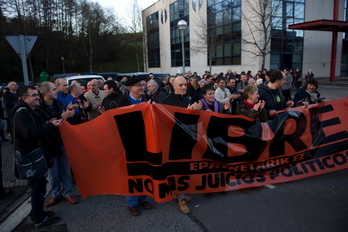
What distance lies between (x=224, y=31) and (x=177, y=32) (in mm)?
11452

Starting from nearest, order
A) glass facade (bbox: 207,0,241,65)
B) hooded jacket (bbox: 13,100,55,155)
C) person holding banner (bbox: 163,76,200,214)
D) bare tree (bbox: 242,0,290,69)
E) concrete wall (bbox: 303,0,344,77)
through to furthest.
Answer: hooded jacket (bbox: 13,100,55,155), person holding banner (bbox: 163,76,200,214), bare tree (bbox: 242,0,290,69), concrete wall (bbox: 303,0,344,77), glass facade (bbox: 207,0,241,65)

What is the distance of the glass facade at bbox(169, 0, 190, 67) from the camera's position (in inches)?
1335

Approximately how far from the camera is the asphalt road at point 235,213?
3.27m

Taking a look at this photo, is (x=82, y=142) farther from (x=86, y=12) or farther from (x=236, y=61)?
(x=86, y=12)

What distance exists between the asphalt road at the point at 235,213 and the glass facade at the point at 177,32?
103 ft

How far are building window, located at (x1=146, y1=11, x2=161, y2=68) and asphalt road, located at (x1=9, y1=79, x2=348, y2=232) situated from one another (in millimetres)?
40686

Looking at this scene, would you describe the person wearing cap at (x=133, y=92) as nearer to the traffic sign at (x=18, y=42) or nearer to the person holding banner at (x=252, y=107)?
the person holding banner at (x=252, y=107)

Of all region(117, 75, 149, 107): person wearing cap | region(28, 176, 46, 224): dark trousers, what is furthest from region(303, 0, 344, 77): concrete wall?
region(28, 176, 46, 224): dark trousers

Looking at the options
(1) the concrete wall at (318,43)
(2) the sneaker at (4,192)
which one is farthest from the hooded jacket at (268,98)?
(1) the concrete wall at (318,43)

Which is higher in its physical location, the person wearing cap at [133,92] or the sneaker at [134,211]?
the person wearing cap at [133,92]

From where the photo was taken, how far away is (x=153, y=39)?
4478 centimetres

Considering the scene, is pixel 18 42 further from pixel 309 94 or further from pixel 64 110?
pixel 309 94

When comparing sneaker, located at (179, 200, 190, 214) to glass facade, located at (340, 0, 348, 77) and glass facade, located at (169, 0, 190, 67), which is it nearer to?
glass facade, located at (340, 0, 348, 77)

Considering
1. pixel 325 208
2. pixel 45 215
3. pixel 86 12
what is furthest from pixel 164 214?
pixel 86 12
